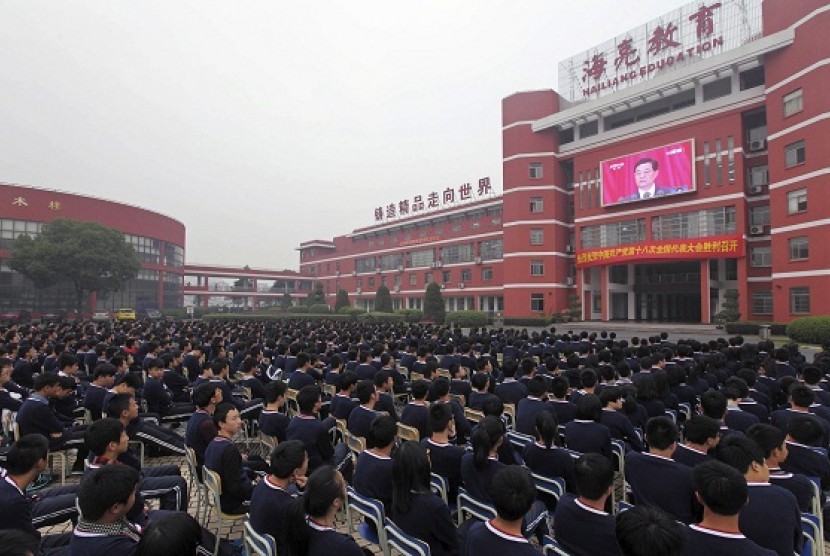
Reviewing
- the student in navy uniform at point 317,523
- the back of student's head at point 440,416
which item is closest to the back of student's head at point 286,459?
the student in navy uniform at point 317,523

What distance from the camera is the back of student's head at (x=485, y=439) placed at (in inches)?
137

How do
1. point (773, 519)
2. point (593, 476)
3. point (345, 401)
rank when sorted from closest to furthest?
1. point (593, 476)
2. point (773, 519)
3. point (345, 401)

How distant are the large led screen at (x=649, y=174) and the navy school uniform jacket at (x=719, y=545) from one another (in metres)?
30.7

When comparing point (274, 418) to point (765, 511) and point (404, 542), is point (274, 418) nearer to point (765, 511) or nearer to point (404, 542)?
point (404, 542)

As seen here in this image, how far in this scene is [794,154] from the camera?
916 inches

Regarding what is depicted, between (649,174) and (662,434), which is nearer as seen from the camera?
(662,434)

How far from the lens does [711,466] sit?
7.89 feet

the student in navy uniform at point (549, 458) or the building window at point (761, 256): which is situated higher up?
the building window at point (761, 256)

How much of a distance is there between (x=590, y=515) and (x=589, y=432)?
1842mm

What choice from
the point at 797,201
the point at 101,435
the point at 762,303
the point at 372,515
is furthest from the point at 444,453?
the point at 762,303

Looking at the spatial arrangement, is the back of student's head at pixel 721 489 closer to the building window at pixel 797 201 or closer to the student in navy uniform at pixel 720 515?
the student in navy uniform at pixel 720 515

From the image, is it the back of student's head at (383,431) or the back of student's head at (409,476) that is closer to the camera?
the back of student's head at (409,476)

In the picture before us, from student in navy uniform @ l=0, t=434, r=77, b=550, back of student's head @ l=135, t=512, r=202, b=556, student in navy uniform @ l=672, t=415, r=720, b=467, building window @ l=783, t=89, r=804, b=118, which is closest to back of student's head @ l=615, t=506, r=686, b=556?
back of student's head @ l=135, t=512, r=202, b=556

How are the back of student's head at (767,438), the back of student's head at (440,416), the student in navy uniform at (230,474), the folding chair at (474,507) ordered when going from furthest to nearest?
1. the back of student's head at (440,416)
2. the student in navy uniform at (230,474)
3. the folding chair at (474,507)
4. the back of student's head at (767,438)
